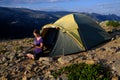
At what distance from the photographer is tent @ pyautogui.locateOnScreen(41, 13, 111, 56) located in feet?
56.9

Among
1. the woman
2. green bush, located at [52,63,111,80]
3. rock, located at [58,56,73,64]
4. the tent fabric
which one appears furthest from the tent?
green bush, located at [52,63,111,80]

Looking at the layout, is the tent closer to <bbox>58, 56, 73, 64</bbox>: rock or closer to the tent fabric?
Answer: the tent fabric

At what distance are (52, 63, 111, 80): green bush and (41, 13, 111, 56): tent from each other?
3.33 metres

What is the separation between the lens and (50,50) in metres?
17.8

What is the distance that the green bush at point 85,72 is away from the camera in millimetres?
12836

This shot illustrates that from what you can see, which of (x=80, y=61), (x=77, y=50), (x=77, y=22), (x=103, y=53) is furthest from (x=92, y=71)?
(x=77, y=22)

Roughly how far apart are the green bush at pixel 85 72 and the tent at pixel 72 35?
10.9 ft

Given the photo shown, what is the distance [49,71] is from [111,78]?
3042 mm

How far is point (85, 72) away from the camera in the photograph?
13.1m

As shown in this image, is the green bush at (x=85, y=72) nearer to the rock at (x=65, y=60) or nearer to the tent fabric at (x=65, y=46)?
the rock at (x=65, y=60)

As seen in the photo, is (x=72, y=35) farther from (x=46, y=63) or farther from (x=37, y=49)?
(x=46, y=63)

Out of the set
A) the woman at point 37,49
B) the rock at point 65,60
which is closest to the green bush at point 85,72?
the rock at point 65,60

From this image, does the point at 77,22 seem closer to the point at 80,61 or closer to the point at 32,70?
the point at 80,61

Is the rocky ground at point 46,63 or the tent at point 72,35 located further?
the tent at point 72,35
